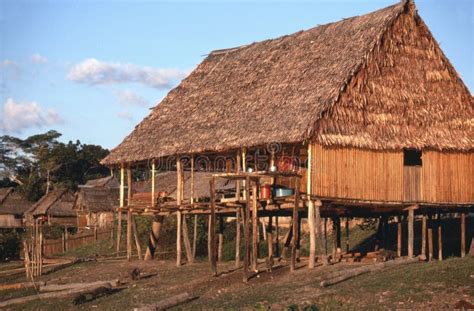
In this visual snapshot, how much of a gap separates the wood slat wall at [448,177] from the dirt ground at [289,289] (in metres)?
4.67

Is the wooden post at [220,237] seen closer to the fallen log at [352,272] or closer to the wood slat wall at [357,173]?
the wood slat wall at [357,173]

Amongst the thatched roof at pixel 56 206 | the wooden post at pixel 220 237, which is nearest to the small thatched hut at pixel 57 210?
the thatched roof at pixel 56 206

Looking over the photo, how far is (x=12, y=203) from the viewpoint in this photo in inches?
2928

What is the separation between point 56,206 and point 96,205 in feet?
15.9

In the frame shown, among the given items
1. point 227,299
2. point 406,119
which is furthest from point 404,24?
point 227,299

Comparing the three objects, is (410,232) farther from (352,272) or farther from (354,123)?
(352,272)

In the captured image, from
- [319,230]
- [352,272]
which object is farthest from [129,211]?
[352,272]

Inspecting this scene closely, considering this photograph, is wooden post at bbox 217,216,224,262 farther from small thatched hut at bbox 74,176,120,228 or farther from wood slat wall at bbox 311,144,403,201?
small thatched hut at bbox 74,176,120,228

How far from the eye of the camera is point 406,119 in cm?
2992

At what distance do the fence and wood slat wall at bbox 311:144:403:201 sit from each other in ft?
82.2

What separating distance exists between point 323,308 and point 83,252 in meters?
30.3

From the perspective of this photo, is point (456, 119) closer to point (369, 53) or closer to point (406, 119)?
point (406, 119)

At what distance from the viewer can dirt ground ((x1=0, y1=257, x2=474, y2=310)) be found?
21.1 metres

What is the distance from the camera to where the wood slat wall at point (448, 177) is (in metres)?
30.5
